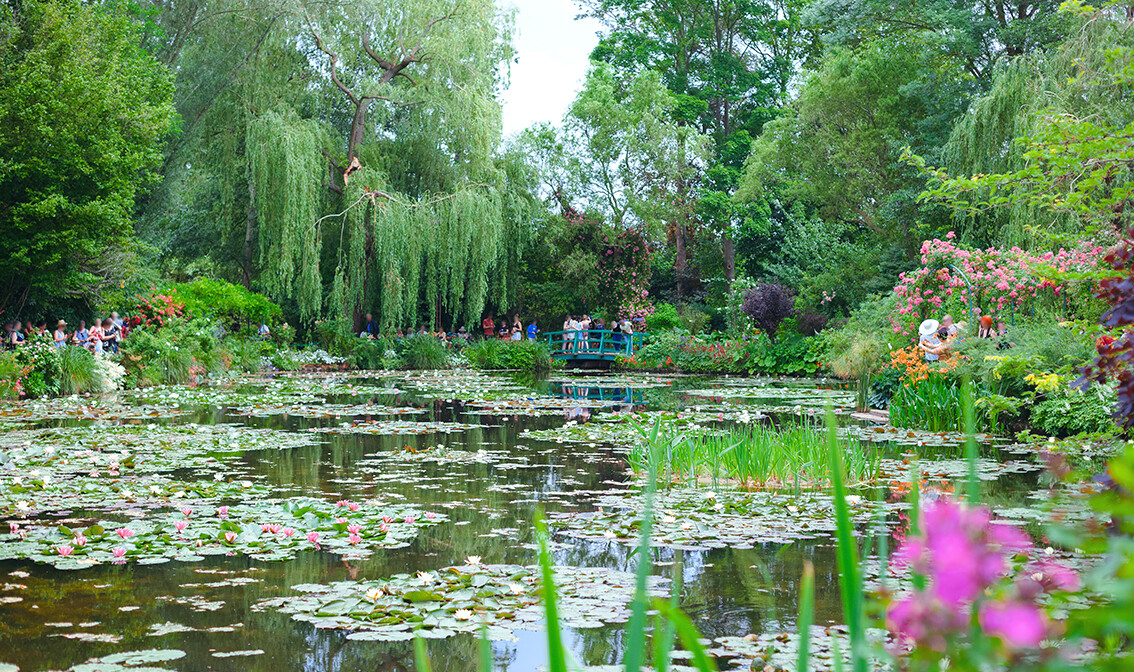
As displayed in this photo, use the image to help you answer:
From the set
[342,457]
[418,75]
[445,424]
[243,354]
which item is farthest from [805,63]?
[342,457]

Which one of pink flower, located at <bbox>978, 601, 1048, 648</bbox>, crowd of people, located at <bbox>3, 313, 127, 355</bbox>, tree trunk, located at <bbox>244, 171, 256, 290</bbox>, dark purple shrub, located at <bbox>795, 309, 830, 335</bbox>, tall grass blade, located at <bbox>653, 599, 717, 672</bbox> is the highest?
tree trunk, located at <bbox>244, 171, 256, 290</bbox>

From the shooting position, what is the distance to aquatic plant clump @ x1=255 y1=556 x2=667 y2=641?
3178mm

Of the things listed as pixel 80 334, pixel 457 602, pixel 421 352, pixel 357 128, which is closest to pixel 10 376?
pixel 80 334

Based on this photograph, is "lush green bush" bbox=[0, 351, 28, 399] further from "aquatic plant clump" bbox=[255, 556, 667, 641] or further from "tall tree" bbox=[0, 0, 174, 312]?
"aquatic plant clump" bbox=[255, 556, 667, 641]

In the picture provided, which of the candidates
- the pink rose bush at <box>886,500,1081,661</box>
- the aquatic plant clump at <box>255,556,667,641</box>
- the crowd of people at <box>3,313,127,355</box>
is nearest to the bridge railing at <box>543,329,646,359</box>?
the crowd of people at <box>3,313,127,355</box>

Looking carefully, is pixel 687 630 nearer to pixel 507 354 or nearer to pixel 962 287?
pixel 962 287

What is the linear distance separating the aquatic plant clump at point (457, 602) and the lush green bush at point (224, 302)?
1607 centimetres

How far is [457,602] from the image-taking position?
11.2 feet

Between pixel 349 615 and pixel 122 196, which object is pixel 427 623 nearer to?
pixel 349 615

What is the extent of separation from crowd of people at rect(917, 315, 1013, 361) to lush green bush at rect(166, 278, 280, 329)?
13.4m

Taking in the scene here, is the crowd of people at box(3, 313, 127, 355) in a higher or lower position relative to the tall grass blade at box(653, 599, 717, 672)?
higher

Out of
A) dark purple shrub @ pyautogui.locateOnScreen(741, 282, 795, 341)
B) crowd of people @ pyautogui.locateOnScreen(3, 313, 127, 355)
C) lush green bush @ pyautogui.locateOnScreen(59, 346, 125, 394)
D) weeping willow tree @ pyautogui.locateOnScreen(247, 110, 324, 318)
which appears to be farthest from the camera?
dark purple shrub @ pyautogui.locateOnScreen(741, 282, 795, 341)

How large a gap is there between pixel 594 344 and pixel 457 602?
2270cm

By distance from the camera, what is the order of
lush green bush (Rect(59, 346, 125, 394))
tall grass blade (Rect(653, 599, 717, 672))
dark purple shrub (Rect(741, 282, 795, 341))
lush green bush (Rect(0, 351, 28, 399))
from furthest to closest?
dark purple shrub (Rect(741, 282, 795, 341))
lush green bush (Rect(59, 346, 125, 394))
lush green bush (Rect(0, 351, 28, 399))
tall grass blade (Rect(653, 599, 717, 672))
